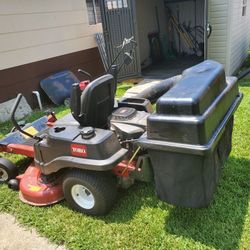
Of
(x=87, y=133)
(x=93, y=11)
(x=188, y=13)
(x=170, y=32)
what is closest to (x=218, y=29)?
(x=93, y=11)

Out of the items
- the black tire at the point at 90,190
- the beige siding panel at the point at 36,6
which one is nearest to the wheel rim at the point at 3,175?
the black tire at the point at 90,190

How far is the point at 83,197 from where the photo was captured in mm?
2549

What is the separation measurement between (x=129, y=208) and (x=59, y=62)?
14.2ft

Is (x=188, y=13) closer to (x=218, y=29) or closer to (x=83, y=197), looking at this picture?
(x=218, y=29)

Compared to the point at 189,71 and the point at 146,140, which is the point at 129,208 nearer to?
the point at 146,140

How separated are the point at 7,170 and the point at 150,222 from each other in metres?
1.60

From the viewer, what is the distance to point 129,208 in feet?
8.35

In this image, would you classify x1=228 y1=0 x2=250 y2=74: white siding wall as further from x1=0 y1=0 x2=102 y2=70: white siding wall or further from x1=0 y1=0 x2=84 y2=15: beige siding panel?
x1=0 y1=0 x2=84 y2=15: beige siding panel

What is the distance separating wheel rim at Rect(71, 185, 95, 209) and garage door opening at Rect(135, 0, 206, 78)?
6.52 m

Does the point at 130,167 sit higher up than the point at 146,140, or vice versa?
the point at 146,140

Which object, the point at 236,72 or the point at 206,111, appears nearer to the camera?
the point at 206,111

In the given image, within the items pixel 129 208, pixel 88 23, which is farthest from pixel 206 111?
pixel 88 23

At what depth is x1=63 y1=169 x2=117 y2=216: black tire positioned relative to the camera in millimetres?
2336

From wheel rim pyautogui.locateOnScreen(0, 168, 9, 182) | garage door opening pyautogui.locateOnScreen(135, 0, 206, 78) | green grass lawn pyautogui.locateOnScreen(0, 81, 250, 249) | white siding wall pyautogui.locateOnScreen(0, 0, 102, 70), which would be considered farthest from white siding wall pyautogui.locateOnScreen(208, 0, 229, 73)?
wheel rim pyautogui.locateOnScreen(0, 168, 9, 182)
